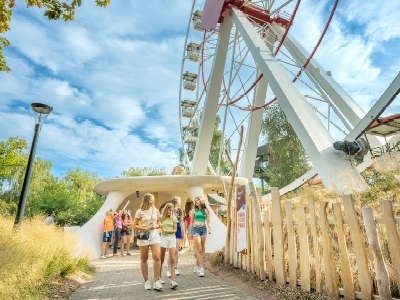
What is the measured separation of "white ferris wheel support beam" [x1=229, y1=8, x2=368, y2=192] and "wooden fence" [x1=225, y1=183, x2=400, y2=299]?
2320 mm

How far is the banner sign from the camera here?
19.7 ft

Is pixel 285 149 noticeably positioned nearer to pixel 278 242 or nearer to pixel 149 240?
pixel 278 242

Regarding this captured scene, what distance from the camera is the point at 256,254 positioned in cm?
547

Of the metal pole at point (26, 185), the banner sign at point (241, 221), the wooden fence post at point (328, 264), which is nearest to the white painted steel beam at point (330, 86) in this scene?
the banner sign at point (241, 221)

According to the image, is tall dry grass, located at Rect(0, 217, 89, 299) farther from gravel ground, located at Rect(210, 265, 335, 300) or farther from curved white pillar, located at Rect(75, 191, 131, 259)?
curved white pillar, located at Rect(75, 191, 131, 259)

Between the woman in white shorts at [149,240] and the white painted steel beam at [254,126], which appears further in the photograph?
the white painted steel beam at [254,126]

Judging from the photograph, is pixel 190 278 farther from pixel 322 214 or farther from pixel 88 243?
pixel 88 243

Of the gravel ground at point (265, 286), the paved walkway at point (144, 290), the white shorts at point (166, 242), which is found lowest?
the paved walkway at point (144, 290)

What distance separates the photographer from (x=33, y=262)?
A: 4613mm

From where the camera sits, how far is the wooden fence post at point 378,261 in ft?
10.5

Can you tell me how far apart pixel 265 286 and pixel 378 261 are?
204 cm

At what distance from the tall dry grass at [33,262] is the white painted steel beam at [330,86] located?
1091cm

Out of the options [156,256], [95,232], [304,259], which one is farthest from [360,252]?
[95,232]

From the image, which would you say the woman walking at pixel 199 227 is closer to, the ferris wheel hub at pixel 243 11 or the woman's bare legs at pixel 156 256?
the woman's bare legs at pixel 156 256
